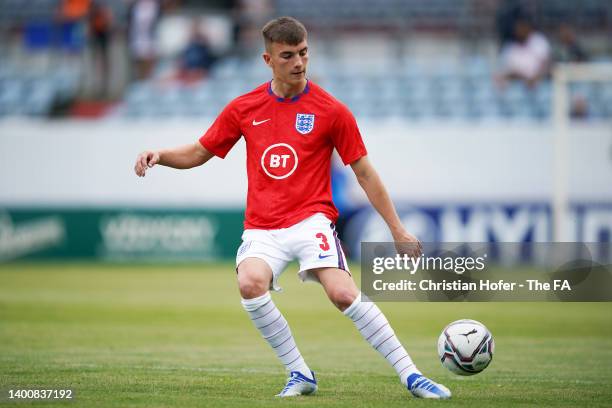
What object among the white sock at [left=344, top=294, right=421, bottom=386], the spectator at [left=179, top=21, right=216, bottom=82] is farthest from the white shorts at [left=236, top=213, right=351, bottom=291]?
the spectator at [left=179, top=21, right=216, bottom=82]

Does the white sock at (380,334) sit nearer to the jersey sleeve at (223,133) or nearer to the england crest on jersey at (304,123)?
the england crest on jersey at (304,123)

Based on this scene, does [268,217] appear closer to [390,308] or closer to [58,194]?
[390,308]

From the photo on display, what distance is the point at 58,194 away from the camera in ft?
73.8

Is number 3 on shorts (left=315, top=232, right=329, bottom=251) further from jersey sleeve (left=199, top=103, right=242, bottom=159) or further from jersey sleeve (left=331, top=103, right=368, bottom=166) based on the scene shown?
jersey sleeve (left=199, top=103, right=242, bottom=159)

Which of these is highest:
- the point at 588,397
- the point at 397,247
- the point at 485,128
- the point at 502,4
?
the point at 502,4

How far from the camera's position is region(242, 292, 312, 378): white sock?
693 cm

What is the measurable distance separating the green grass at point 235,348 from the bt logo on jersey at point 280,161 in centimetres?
145

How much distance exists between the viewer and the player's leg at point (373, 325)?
680cm

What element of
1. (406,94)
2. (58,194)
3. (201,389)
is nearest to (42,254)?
(58,194)

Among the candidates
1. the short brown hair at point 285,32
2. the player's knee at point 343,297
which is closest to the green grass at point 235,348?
the player's knee at point 343,297

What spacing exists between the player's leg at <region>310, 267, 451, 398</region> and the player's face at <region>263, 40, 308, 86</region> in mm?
1259

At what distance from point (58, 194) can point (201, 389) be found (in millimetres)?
15854

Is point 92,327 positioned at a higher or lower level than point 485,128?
lower

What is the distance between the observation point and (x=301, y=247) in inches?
274
